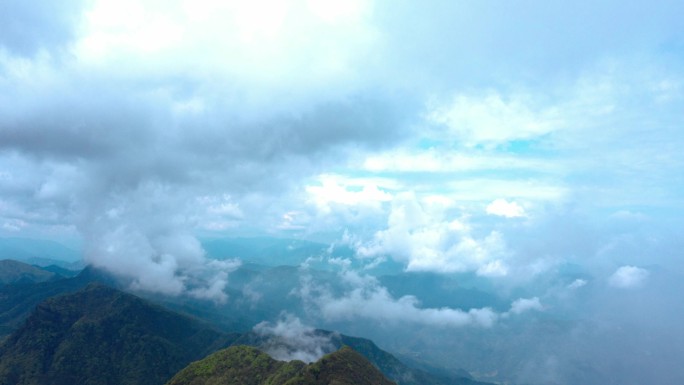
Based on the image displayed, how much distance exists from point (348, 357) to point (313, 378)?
2357 centimetres

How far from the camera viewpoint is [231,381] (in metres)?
168

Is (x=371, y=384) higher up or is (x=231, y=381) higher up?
(x=371, y=384)

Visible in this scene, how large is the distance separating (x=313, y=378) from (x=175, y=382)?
68451 millimetres

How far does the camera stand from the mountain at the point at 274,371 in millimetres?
147625

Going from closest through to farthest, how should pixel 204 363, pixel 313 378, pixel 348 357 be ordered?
pixel 313 378, pixel 348 357, pixel 204 363

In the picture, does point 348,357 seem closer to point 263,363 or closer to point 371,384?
point 371,384

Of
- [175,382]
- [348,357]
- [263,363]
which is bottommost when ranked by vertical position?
[175,382]

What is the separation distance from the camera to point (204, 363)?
182 meters

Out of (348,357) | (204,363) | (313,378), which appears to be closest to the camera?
(313,378)

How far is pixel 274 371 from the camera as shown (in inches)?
6919

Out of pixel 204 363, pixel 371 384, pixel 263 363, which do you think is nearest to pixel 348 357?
pixel 371 384

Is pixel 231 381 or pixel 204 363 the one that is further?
pixel 204 363

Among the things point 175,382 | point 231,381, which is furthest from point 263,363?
point 175,382

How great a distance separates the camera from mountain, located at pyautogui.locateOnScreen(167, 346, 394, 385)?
148 meters
